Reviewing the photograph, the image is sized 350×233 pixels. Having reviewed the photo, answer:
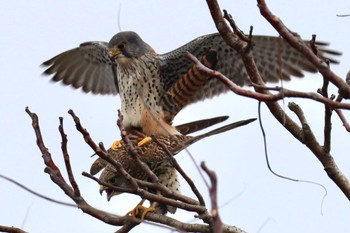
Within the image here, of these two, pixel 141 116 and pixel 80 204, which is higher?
pixel 141 116

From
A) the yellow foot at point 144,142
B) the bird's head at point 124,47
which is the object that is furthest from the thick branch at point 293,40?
the bird's head at point 124,47

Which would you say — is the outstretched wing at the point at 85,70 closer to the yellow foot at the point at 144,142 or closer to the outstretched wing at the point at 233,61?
the outstretched wing at the point at 233,61

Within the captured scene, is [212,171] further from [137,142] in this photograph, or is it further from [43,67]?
[43,67]

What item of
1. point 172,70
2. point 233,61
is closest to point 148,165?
point 172,70

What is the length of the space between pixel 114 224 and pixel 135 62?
3036mm

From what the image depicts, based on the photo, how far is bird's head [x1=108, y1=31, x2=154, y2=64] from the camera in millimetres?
6363

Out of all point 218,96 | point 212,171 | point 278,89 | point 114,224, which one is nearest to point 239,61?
point 218,96

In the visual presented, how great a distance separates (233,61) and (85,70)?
5.73 feet

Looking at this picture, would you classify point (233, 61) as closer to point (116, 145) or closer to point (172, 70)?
point (172, 70)

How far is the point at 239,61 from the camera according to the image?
21.0 feet

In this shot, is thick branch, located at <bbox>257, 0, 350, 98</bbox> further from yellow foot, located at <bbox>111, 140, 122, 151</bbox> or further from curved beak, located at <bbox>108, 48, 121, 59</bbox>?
curved beak, located at <bbox>108, 48, 121, 59</bbox>

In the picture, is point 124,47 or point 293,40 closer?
point 293,40

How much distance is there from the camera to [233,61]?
21.0ft

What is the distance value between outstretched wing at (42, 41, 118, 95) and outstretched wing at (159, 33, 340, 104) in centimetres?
91
